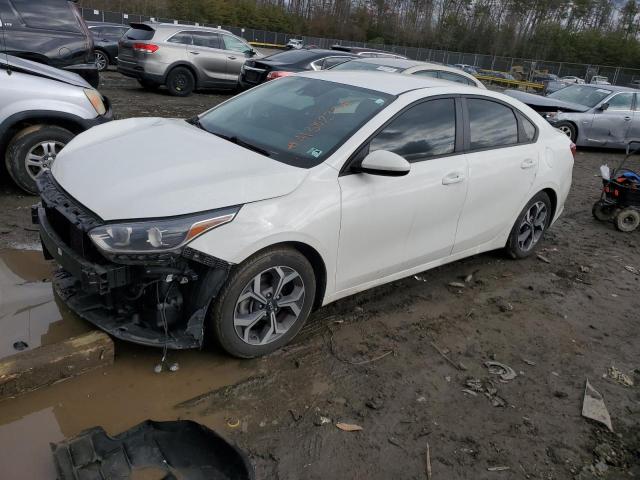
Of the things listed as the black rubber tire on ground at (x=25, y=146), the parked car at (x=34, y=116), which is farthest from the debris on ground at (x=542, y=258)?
the black rubber tire on ground at (x=25, y=146)

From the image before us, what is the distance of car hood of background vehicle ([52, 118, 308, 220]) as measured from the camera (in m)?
2.96

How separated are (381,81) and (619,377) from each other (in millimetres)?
2751

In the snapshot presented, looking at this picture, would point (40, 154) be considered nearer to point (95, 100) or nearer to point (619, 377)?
point (95, 100)

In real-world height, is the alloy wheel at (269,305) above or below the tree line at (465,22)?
below

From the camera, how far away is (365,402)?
10.5 ft

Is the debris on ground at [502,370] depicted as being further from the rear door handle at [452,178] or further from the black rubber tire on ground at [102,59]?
the black rubber tire on ground at [102,59]

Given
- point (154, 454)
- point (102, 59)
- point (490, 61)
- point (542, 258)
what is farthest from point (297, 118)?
point (490, 61)

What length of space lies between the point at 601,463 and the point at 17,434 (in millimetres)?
3044

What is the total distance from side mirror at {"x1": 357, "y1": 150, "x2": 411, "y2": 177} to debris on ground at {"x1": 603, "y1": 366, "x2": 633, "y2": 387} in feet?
6.77

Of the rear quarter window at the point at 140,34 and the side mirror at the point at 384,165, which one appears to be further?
the rear quarter window at the point at 140,34

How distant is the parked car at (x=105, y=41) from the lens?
17180 millimetres

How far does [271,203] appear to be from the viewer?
3148 millimetres

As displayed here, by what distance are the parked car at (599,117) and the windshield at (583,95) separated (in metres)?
0.02

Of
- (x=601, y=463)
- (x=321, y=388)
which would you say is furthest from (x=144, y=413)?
(x=601, y=463)
